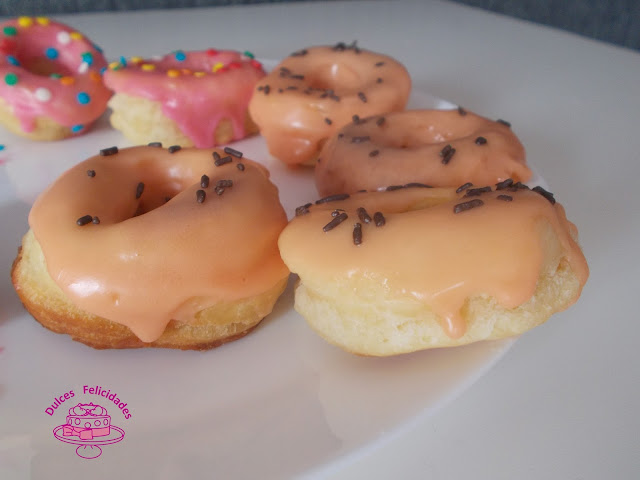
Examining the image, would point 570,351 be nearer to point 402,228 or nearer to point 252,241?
point 402,228

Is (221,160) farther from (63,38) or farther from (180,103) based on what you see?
(63,38)

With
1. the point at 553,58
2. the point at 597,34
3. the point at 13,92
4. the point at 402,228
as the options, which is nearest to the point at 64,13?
the point at 13,92

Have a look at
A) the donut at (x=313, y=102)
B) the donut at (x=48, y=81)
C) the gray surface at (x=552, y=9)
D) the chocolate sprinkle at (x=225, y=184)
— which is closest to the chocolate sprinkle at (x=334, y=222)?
the chocolate sprinkle at (x=225, y=184)

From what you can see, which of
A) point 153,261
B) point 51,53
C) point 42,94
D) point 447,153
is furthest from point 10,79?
point 447,153

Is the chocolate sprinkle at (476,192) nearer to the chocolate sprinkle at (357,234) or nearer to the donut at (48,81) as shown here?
the chocolate sprinkle at (357,234)

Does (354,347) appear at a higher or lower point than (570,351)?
higher

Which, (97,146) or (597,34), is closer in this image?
(97,146)
